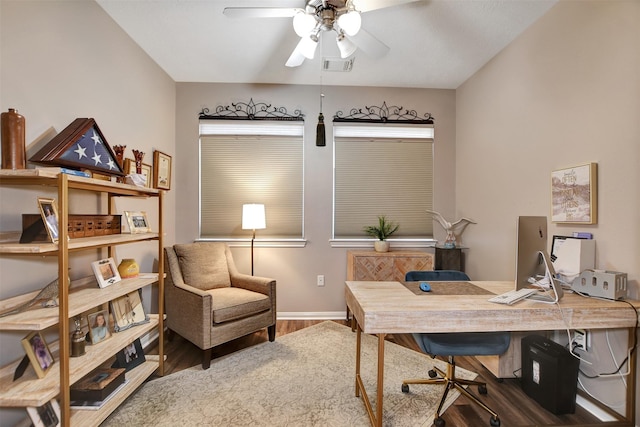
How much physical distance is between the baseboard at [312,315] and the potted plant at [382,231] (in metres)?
0.91

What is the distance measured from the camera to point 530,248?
1617 millimetres

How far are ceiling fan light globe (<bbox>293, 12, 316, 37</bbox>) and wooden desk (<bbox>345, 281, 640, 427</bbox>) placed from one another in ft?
5.39

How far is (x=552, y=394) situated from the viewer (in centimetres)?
177

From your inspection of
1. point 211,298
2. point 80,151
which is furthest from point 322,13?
point 211,298

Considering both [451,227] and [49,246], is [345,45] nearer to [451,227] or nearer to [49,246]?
[49,246]

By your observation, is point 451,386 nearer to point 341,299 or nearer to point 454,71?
point 341,299

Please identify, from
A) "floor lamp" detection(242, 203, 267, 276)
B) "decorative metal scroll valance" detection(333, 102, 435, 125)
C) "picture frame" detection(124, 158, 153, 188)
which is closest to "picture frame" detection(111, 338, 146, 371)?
"picture frame" detection(124, 158, 153, 188)

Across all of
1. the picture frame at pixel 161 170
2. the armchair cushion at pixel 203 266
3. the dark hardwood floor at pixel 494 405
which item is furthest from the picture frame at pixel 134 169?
the dark hardwood floor at pixel 494 405

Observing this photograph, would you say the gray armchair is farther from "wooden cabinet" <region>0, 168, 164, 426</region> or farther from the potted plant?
the potted plant

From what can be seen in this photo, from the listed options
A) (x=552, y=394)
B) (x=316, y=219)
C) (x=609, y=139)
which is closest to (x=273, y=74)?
(x=316, y=219)

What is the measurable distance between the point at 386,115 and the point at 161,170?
2.61 metres

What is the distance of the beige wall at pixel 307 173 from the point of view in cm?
327

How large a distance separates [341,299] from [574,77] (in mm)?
2854

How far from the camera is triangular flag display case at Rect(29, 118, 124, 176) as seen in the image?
1496mm
